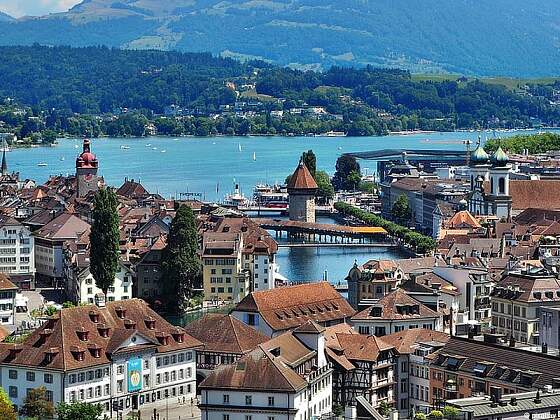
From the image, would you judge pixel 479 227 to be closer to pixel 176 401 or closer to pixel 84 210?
pixel 84 210

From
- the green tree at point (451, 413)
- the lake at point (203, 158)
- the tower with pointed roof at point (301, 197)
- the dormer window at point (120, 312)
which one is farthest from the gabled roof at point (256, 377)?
the lake at point (203, 158)

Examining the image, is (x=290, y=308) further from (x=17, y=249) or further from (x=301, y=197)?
(x=301, y=197)

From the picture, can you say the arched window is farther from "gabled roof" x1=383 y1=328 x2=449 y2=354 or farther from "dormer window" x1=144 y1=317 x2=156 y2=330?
"dormer window" x1=144 y1=317 x2=156 y2=330

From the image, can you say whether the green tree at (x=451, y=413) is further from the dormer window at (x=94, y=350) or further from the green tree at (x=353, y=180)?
the green tree at (x=353, y=180)

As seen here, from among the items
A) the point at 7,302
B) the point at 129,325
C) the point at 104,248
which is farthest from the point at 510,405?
the point at 104,248

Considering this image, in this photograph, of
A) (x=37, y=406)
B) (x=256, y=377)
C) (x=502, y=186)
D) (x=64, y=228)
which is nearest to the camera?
(x=256, y=377)

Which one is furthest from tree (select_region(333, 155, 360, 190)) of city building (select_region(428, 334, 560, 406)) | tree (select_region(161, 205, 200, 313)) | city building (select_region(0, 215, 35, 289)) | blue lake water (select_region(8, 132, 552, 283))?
city building (select_region(428, 334, 560, 406))
